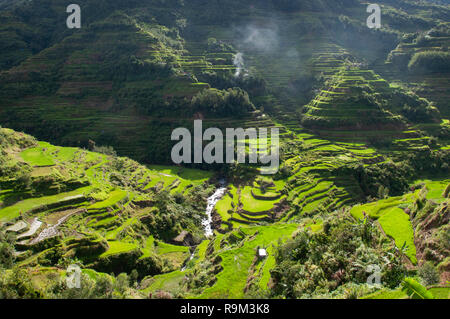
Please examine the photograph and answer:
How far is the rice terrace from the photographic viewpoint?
1762 cm

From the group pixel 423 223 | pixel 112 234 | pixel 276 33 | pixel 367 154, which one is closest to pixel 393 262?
pixel 423 223

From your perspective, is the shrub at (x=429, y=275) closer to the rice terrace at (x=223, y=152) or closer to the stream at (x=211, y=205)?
the rice terrace at (x=223, y=152)

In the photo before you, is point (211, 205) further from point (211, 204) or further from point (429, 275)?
point (429, 275)

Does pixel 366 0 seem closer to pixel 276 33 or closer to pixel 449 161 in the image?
pixel 276 33

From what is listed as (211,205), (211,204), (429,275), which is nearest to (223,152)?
(211,204)

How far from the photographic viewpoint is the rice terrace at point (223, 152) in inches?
694

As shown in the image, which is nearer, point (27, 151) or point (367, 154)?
point (27, 151)

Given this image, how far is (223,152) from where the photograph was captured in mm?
54719

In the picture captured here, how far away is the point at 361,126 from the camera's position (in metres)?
56.6

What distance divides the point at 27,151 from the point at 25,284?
31.3 m

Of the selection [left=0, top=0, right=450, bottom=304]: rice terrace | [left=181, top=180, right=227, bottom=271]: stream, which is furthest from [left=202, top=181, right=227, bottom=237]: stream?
[left=0, top=0, right=450, bottom=304]: rice terrace

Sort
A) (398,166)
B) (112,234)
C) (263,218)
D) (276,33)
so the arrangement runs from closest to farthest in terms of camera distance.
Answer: (112,234), (263,218), (398,166), (276,33)

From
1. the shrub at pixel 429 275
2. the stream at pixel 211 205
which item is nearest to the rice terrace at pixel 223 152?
the shrub at pixel 429 275
